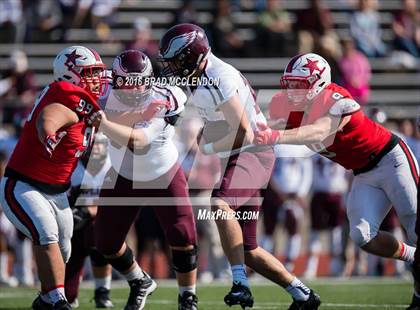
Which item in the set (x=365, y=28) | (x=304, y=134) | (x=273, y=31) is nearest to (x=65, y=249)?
(x=304, y=134)

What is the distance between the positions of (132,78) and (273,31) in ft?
23.9

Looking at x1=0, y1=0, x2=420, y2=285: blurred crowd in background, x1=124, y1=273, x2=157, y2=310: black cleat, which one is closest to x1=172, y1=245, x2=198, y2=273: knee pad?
x1=124, y1=273, x2=157, y2=310: black cleat

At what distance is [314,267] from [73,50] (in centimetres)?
582

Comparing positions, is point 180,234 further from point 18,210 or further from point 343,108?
point 343,108

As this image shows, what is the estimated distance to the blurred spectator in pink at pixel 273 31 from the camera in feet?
44.3

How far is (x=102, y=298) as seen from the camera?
25.1 ft

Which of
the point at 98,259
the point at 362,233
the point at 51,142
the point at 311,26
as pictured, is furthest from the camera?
the point at 311,26

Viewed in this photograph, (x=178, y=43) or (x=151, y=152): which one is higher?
(x=178, y=43)

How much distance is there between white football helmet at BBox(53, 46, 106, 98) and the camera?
243 inches

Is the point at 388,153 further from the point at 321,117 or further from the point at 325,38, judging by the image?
the point at 325,38

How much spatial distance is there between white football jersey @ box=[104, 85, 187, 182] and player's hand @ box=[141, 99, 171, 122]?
0.27 ft

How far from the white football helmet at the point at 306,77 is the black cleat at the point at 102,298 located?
2359 millimetres

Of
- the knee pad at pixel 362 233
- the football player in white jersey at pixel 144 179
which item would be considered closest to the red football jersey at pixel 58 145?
the football player in white jersey at pixel 144 179

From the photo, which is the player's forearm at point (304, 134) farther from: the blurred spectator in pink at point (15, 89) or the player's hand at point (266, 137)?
the blurred spectator in pink at point (15, 89)
